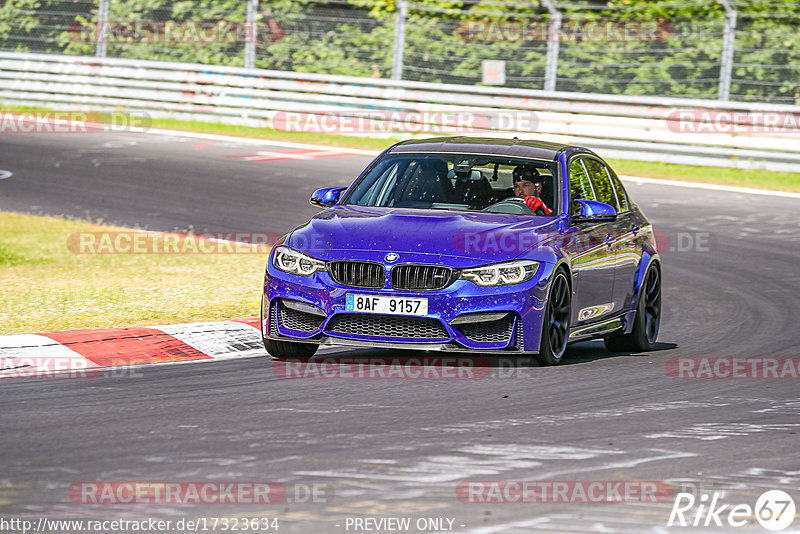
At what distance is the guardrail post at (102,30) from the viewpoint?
2838cm

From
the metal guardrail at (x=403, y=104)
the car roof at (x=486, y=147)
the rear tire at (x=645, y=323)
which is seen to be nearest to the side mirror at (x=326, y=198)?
the car roof at (x=486, y=147)

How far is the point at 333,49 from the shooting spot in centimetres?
2681

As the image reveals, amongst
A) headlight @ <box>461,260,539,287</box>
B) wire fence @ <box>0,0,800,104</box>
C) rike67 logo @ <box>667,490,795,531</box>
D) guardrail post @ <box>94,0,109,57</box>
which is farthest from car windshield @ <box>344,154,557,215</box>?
guardrail post @ <box>94,0,109,57</box>

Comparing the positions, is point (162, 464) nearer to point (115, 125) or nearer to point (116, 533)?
point (116, 533)

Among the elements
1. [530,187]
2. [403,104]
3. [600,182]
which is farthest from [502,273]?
[403,104]

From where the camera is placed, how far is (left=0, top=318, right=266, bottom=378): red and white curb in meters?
9.23

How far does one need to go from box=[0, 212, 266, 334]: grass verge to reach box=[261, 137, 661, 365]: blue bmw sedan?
6.54 ft

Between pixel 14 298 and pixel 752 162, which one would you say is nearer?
pixel 14 298

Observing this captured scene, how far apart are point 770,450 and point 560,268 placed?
104 inches

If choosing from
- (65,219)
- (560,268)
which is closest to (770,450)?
(560,268)

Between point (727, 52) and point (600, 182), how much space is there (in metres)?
12.9

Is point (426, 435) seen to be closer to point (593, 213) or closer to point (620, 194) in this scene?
point (593, 213)

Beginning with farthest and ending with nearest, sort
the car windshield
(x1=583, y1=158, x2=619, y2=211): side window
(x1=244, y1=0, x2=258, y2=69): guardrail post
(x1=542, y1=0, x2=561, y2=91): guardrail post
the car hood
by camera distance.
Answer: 1. (x1=244, y1=0, x2=258, y2=69): guardrail post
2. (x1=542, y1=0, x2=561, y2=91): guardrail post
3. (x1=583, y1=158, x2=619, y2=211): side window
4. the car windshield
5. the car hood

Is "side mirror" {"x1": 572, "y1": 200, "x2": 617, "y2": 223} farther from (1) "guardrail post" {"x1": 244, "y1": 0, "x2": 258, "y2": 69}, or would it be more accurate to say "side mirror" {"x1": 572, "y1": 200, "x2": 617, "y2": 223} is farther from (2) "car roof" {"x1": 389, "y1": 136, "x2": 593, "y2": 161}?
(1) "guardrail post" {"x1": 244, "y1": 0, "x2": 258, "y2": 69}
